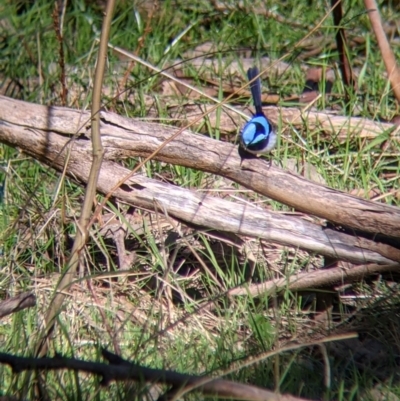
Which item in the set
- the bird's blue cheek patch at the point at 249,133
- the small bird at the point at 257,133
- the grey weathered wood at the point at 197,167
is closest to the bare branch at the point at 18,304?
the grey weathered wood at the point at 197,167

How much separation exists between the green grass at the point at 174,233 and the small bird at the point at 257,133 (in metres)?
0.14

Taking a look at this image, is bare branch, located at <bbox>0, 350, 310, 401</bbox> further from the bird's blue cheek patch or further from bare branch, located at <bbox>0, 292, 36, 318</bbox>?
the bird's blue cheek patch

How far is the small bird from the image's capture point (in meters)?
3.34

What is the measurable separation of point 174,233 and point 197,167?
0.48m

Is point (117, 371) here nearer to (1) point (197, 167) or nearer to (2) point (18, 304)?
(2) point (18, 304)

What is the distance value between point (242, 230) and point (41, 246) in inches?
38.3

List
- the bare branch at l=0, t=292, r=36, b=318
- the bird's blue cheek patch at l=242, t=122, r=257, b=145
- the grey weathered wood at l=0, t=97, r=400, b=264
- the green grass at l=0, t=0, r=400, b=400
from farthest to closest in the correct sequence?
the bird's blue cheek patch at l=242, t=122, r=257, b=145 → the grey weathered wood at l=0, t=97, r=400, b=264 → the green grass at l=0, t=0, r=400, b=400 → the bare branch at l=0, t=292, r=36, b=318

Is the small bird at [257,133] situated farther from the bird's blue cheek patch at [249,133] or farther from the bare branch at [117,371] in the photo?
the bare branch at [117,371]

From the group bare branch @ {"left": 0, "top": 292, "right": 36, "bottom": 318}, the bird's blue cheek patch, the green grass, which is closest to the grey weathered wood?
the green grass

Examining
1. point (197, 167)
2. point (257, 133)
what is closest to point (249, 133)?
point (257, 133)

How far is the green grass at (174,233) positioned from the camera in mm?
2559

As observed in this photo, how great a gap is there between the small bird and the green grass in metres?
0.14

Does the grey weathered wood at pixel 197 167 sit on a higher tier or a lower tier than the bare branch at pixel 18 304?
higher

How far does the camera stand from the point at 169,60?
4.70 m
